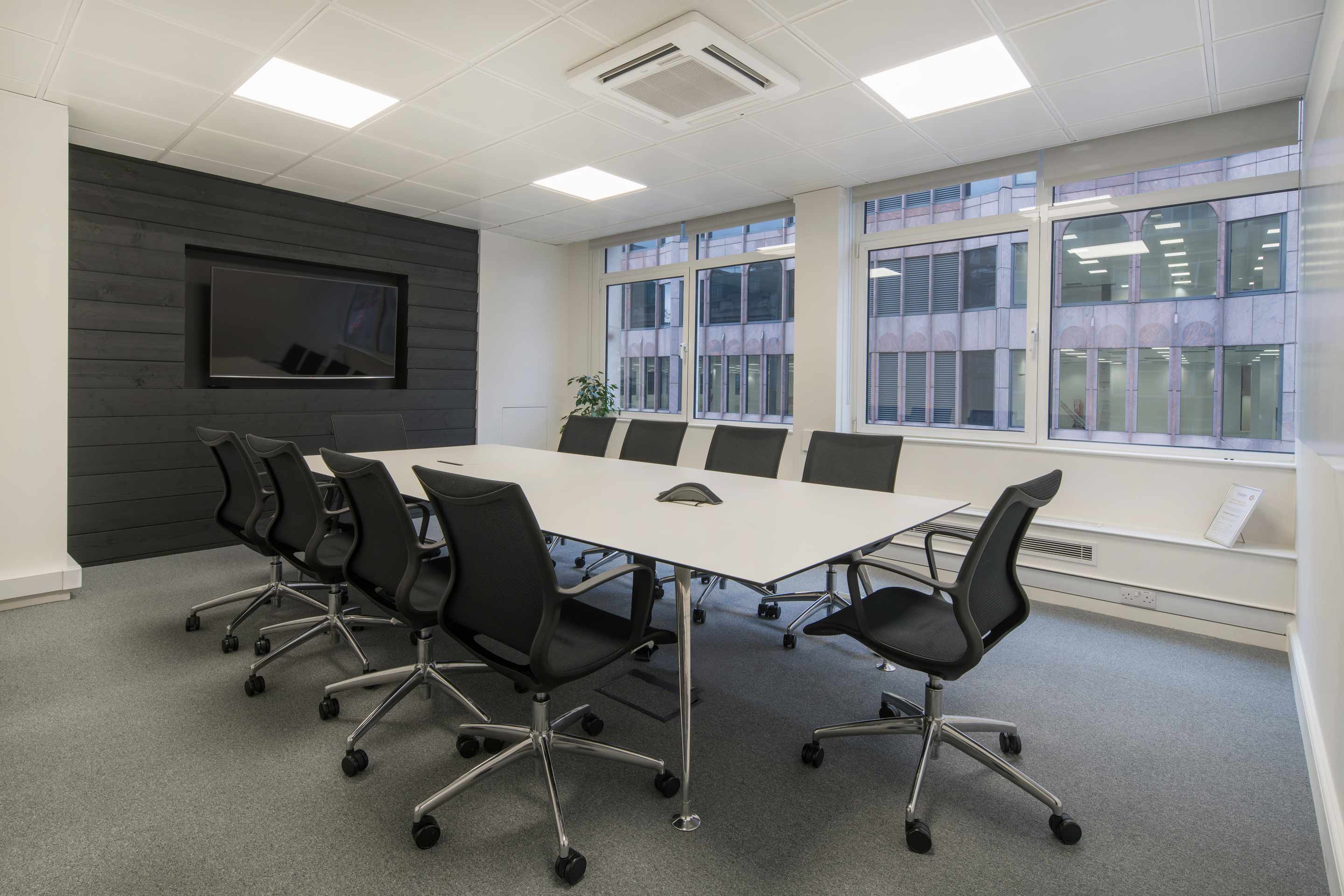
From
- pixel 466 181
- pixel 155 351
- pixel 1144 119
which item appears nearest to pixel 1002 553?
pixel 1144 119

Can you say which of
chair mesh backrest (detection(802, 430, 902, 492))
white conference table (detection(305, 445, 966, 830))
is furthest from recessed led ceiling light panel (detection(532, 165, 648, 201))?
chair mesh backrest (detection(802, 430, 902, 492))

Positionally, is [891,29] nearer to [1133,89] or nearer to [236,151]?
[1133,89]

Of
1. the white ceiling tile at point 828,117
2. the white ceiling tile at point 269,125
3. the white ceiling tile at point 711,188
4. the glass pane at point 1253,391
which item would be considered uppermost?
the white ceiling tile at point 711,188

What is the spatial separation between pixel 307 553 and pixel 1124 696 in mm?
3441

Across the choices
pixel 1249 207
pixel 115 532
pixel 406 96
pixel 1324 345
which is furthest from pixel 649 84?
pixel 115 532

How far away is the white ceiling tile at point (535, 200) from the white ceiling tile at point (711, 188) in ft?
2.80

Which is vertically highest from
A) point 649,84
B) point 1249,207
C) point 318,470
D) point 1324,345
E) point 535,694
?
point 649,84

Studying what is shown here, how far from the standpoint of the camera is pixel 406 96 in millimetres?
3631

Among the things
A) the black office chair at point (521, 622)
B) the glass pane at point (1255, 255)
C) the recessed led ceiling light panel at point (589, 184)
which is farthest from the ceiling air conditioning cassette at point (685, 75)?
the glass pane at point (1255, 255)

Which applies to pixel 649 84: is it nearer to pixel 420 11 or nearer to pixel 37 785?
pixel 420 11

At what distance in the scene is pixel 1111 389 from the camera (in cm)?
436

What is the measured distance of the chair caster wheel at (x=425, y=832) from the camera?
186cm

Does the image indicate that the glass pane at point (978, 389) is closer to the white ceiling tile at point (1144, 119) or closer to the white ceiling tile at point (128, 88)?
the white ceiling tile at point (1144, 119)

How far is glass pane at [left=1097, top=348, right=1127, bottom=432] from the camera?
14.1 ft
